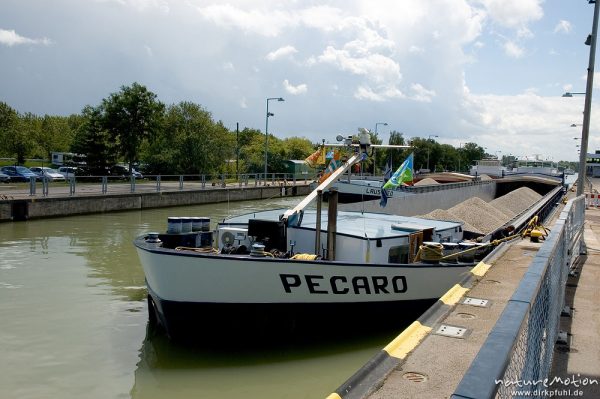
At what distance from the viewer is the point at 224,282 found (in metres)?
8.95

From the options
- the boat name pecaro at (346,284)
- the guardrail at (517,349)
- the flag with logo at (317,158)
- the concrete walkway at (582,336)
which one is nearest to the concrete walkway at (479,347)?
the concrete walkway at (582,336)

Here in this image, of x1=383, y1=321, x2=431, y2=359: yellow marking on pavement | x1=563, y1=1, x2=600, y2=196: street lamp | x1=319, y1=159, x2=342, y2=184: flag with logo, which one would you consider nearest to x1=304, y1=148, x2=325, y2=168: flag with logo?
x1=319, y1=159, x2=342, y2=184: flag with logo

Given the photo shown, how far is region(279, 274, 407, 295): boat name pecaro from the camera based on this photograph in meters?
9.22

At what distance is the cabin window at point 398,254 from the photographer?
10.9 m

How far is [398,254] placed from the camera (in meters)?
11.1

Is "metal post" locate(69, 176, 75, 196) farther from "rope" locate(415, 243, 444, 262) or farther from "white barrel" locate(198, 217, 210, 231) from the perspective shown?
"rope" locate(415, 243, 444, 262)

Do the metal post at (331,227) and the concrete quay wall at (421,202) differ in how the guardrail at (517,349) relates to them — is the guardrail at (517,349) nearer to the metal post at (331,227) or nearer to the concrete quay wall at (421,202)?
the metal post at (331,227)

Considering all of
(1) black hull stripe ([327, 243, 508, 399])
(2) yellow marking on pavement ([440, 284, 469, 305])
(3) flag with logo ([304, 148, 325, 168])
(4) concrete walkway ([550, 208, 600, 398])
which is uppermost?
(3) flag with logo ([304, 148, 325, 168])

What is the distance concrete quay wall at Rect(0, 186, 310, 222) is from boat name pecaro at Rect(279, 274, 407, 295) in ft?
32.2

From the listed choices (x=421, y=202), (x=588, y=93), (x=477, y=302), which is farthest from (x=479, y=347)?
(x=421, y=202)

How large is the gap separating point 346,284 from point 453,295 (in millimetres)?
2692

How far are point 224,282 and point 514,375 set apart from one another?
22.1 ft

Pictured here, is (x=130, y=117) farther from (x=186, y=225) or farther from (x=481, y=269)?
(x=481, y=269)

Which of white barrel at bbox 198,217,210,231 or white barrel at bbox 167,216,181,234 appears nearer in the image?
white barrel at bbox 167,216,181,234
